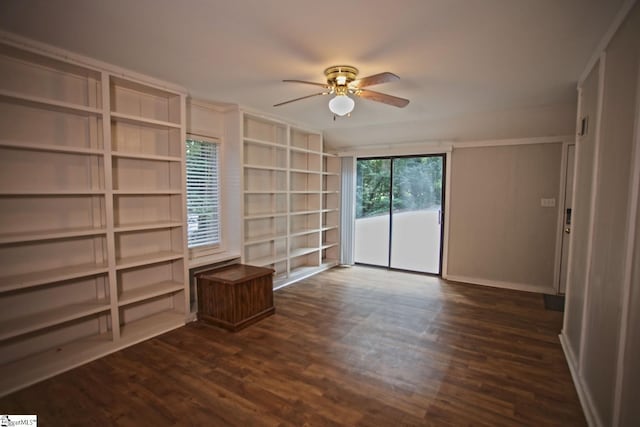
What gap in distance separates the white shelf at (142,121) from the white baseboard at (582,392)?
3.92 m

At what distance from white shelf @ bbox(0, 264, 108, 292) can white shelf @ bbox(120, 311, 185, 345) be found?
2.21 ft

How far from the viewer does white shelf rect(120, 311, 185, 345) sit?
9.43 feet

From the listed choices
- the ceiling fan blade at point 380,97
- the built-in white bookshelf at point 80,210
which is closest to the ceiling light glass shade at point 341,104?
the ceiling fan blade at point 380,97

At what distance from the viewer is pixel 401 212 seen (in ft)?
17.7

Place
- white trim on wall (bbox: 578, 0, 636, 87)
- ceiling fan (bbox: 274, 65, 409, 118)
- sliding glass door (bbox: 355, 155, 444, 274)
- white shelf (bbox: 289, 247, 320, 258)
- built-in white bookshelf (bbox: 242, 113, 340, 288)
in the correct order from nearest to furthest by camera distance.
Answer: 1. white trim on wall (bbox: 578, 0, 636, 87)
2. ceiling fan (bbox: 274, 65, 409, 118)
3. built-in white bookshelf (bbox: 242, 113, 340, 288)
4. white shelf (bbox: 289, 247, 320, 258)
5. sliding glass door (bbox: 355, 155, 444, 274)

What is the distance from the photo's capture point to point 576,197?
2688 mm

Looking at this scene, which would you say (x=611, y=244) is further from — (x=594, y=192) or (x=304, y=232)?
(x=304, y=232)

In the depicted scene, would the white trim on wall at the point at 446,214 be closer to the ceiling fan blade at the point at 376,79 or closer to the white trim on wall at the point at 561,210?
the white trim on wall at the point at 561,210

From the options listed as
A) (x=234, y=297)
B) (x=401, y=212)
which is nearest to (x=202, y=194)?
(x=234, y=297)

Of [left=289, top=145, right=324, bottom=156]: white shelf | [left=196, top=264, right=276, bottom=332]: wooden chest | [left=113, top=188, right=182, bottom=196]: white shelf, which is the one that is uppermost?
[left=289, top=145, right=324, bottom=156]: white shelf

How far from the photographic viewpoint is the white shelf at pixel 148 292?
2.87 m

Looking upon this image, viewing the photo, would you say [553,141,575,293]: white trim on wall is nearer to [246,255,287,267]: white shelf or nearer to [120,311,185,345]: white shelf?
[246,255,287,267]: white shelf

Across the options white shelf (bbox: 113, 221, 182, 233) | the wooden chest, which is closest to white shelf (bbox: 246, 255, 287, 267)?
the wooden chest

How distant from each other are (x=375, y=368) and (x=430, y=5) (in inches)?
99.6
